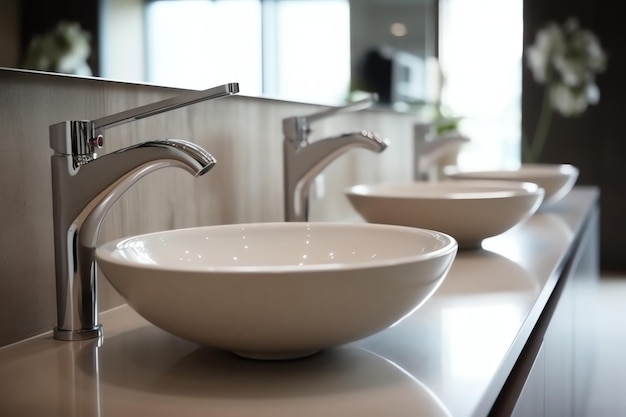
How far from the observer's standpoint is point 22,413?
0.56 meters

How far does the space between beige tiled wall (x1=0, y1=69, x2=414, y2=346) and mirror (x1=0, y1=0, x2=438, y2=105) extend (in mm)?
31

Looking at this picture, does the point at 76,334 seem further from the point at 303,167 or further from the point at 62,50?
the point at 303,167

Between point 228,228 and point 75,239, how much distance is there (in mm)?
190

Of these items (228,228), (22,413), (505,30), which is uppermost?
(505,30)

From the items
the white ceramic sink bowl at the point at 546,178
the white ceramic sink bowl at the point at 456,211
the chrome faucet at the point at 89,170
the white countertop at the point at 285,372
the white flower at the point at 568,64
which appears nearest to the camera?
the white countertop at the point at 285,372

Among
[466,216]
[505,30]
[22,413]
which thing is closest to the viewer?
[22,413]

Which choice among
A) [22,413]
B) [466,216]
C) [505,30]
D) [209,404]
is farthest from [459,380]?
[505,30]

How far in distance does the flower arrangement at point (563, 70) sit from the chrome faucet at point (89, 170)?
322cm

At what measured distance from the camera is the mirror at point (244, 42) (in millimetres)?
867

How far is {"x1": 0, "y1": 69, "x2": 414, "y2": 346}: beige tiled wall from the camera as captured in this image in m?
0.77

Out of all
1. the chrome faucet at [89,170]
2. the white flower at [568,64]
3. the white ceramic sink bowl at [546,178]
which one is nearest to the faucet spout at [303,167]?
the chrome faucet at [89,170]

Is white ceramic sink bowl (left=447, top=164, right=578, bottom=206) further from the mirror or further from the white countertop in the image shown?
the white countertop

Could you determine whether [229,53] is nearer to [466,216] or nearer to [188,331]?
[466,216]

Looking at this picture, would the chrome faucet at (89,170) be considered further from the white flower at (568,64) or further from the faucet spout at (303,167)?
the white flower at (568,64)
